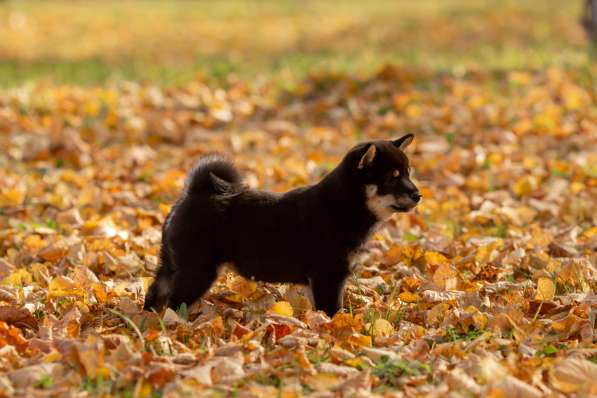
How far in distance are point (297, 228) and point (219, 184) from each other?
1.47 ft

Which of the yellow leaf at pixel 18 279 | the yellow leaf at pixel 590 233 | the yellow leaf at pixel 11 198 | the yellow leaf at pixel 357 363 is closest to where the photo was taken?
the yellow leaf at pixel 357 363

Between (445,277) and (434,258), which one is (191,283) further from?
(434,258)

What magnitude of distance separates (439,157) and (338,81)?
9.36 feet

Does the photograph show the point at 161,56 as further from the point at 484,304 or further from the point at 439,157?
the point at 484,304

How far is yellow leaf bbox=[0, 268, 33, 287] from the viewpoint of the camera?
4.92 metres

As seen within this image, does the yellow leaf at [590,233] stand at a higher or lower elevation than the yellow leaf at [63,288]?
lower

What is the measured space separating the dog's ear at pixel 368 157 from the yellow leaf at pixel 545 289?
107 cm

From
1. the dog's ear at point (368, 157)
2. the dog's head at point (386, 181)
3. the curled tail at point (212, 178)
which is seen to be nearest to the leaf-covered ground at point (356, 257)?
the dog's head at point (386, 181)

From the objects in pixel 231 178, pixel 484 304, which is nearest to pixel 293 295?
pixel 231 178

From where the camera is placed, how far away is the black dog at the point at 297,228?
4.34 metres

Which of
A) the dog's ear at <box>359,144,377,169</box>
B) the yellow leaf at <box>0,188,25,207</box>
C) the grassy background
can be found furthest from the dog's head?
the grassy background

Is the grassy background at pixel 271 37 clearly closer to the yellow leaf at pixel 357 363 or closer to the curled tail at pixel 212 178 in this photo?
the curled tail at pixel 212 178

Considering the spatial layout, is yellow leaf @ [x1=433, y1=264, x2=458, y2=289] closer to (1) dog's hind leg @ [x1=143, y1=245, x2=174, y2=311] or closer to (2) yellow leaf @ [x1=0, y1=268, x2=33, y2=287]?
(1) dog's hind leg @ [x1=143, y1=245, x2=174, y2=311]

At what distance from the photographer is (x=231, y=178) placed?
4590 millimetres
